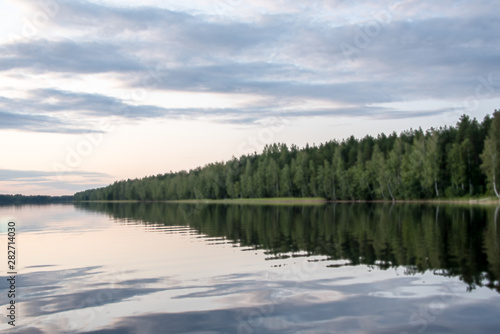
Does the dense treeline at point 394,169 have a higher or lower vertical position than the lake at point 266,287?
higher

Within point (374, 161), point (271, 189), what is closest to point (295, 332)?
point (374, 161)

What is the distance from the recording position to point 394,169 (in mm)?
→ 119625

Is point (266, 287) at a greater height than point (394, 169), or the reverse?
point (394, 169)

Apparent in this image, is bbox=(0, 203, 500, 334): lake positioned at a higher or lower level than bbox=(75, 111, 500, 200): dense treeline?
lower

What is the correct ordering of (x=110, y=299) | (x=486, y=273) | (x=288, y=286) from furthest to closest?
(x=486, y=273) < (x=288, y=286) < (x=110, y=299)

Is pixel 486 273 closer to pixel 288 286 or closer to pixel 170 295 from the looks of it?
pixel 288 286

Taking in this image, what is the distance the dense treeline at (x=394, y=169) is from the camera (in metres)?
102

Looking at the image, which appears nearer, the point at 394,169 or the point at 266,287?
the point at 266,287

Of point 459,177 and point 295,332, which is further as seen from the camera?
point 459,177

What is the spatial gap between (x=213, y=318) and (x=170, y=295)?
340cm

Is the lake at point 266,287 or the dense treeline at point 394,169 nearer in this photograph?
the lake at point 266,287

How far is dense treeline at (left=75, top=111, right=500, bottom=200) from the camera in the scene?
335ft

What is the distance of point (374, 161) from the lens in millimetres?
128125

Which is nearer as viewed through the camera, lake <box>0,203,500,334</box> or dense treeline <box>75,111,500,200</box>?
lake <box>0,203,500,334</box>
